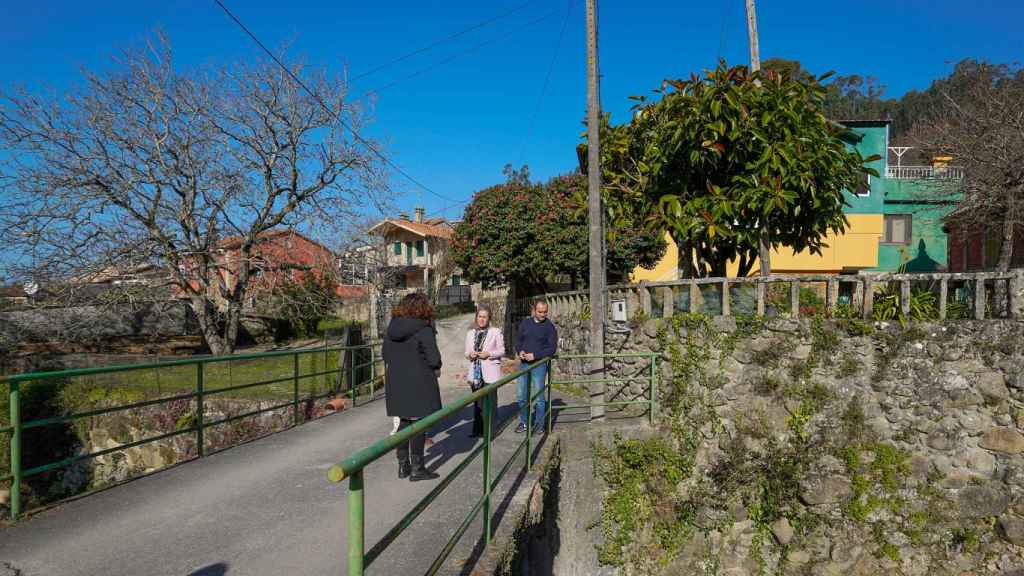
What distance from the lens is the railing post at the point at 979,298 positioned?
8566 millimetres

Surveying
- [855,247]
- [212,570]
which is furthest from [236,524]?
[855,247]

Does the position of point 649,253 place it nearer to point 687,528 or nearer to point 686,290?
point 686,290

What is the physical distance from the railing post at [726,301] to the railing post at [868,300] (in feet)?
6.31

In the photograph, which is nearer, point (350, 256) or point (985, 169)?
point (985, 169)

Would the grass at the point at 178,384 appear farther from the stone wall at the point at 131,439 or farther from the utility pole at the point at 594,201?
the utility pole at the point at 594,201

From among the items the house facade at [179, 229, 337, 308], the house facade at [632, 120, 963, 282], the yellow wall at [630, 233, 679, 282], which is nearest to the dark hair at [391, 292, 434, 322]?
the house facade at [179, 229, 337, 308]

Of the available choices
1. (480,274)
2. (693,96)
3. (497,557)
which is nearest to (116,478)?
(497,557)

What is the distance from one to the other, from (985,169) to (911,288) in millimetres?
8865

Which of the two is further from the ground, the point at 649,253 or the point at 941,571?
the point at 649,253

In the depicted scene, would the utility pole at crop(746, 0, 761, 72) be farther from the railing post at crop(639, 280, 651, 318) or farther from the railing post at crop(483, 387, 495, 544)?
the railing post at crop(483, 387, 495, 544)

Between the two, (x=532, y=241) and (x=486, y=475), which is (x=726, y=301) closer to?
(x=486, y=475)

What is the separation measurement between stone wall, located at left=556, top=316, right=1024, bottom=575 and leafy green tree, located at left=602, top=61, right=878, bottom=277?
1.82 m

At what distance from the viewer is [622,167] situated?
1198 cm

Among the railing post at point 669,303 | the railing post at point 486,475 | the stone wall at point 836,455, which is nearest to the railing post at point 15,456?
the railing post at point 486,475
